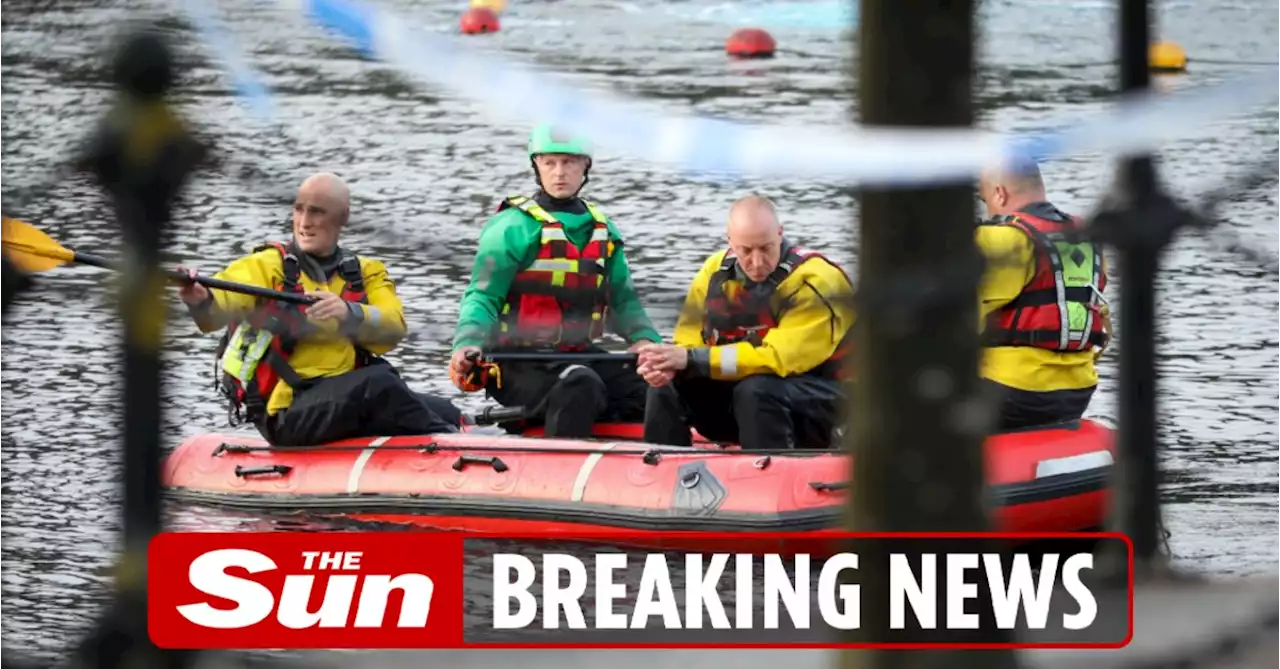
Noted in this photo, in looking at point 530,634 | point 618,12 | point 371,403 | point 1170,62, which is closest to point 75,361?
point 371,403

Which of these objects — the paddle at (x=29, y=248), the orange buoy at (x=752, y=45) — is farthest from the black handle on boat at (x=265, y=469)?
the orange buoy at (x=752, y=45)

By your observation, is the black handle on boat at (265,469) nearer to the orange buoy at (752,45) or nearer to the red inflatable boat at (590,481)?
the red inflatable boat at (590,481)

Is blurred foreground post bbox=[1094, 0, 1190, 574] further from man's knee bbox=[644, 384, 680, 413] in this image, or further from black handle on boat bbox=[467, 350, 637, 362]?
black handle on boat bbox=[467, 350, 637, 362]

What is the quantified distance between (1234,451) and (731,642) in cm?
636

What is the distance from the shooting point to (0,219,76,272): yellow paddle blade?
3949 mm

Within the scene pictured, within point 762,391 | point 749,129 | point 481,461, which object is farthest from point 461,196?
point 749,129

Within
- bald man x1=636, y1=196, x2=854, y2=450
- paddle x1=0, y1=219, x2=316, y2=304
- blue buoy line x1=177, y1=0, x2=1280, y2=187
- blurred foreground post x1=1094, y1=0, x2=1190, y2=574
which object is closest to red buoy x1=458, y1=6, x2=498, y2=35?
bald man x1=636, y1=196, x2=854, y2=450

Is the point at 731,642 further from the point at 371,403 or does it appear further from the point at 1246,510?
the point at 1246,510

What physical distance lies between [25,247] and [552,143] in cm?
422

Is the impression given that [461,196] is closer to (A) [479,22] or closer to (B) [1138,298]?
(A) [479,22]

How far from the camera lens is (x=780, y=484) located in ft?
24.7

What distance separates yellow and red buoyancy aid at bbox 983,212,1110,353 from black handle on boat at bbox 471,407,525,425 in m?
1.92

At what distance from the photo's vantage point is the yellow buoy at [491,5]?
26888mm

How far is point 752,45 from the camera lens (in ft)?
80.4
